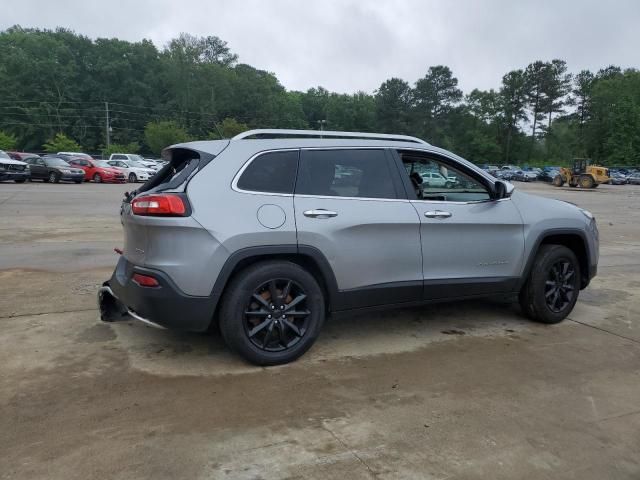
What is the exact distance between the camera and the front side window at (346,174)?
4074 millimetres

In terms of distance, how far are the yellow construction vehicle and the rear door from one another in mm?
44260

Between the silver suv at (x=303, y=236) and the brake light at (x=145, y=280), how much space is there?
0.01 m

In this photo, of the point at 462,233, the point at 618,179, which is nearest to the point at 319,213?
the point at 462,233

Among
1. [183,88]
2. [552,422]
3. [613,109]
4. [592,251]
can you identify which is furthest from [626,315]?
[183,88]

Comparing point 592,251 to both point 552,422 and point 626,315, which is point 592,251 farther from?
point 552,422

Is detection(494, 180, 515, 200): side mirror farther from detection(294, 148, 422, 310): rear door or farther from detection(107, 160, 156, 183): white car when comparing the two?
detection(107, 160, 156, 183): white car

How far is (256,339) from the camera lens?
390 cm

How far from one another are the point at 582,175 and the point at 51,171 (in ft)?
129

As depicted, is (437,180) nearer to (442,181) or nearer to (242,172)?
(442,181)

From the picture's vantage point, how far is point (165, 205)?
3.63 meters

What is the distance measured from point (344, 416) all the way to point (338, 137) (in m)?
2.29

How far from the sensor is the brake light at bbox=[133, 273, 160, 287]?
365 cm

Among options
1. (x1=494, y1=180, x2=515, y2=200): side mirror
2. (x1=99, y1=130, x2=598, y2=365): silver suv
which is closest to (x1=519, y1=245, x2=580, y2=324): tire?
(x1=99, y1=130, x2=598, y2=365): silver suv

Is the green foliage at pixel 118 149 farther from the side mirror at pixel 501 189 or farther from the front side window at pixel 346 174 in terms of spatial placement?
the side mirror at pixel 501 189
